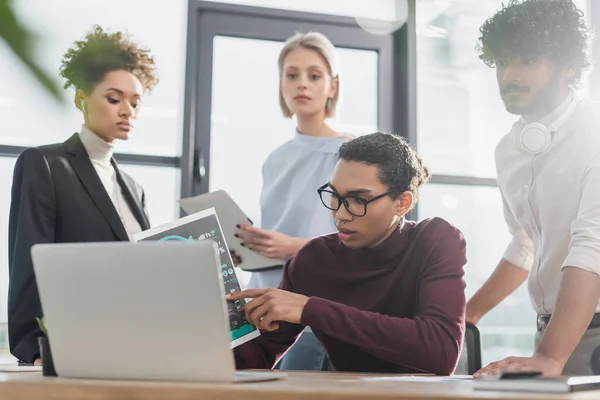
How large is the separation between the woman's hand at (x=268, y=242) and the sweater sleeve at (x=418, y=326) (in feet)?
2.16

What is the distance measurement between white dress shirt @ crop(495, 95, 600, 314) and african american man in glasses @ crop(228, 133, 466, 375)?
0.67 ft

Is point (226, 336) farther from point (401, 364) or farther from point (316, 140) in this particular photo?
point (316, 140)

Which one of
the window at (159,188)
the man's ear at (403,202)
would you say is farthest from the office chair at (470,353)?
the window at (159,188)

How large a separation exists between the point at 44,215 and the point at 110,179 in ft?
1.07

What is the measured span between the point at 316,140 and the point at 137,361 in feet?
5.46

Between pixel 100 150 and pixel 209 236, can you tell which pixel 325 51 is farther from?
pixel 209 236

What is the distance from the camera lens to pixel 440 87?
368cm

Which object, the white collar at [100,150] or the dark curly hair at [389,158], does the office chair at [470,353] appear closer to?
the dark curly hair at [389,158]

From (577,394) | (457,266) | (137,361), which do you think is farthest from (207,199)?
(577,394)

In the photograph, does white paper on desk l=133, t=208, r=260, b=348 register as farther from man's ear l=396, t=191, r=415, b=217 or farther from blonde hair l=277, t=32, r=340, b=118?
blonde hair l=277, t=32, r=340, b=118

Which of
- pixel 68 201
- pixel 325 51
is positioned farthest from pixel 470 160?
pixel 68 201

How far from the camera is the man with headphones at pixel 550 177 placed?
4.76ft

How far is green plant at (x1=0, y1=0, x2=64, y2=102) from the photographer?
26cm

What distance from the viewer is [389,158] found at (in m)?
1.74
